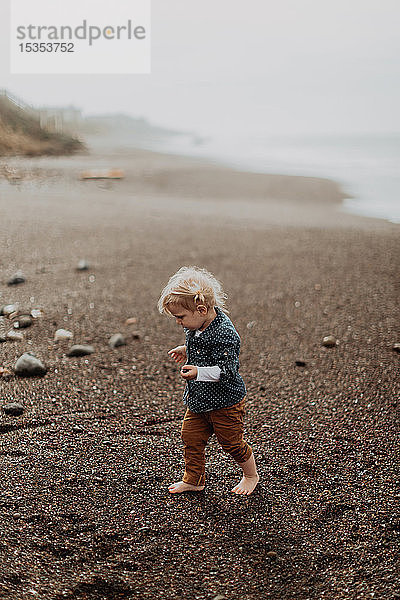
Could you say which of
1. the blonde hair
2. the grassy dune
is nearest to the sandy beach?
the blonde hair

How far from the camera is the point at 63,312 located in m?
4.29

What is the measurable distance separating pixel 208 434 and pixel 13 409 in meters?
1.05

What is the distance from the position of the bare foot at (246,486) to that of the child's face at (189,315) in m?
0.69

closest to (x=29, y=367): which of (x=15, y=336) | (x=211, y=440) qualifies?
(x=15, y=336)

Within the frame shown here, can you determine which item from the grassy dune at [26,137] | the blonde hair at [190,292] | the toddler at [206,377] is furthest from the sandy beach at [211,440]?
the grassy dune at [26,137]

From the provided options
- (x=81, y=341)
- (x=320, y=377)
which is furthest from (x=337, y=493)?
(x=81, y=341)

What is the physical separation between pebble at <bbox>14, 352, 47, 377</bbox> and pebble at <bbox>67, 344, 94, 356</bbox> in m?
0.28

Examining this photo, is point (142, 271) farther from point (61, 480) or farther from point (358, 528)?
point (358, 528)

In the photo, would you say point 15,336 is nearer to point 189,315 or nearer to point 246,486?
point 189,315

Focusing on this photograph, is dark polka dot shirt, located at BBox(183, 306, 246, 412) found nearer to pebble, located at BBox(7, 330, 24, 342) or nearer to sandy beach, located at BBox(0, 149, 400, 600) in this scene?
sandy beach, located at BBox(0, 149, 400, 600)

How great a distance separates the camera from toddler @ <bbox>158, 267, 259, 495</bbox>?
2.42m

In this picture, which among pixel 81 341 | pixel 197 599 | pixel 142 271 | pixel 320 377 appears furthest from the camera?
pixel 142 271

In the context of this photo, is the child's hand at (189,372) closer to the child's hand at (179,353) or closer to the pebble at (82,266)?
the child's hand at (179,353)

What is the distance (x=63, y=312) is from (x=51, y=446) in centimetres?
169
